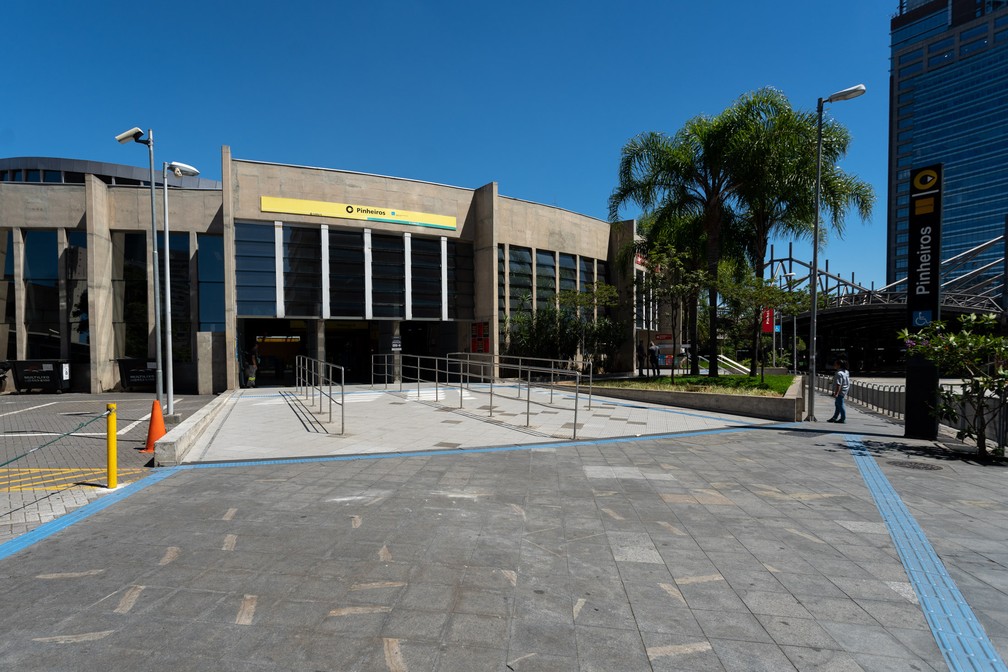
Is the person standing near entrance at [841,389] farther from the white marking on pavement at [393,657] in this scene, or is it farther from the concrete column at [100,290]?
the concrete column at [100,290]

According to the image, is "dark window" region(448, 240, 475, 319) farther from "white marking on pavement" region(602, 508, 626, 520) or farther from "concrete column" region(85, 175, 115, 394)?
"white marking on pavement" region(602, 508, 626, 520)

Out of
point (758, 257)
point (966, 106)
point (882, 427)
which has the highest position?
point (966, 106)

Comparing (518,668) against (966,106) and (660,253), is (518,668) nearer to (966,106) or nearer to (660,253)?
(660,253)

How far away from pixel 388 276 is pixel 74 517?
17725 mm

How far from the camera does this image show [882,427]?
12305 mm

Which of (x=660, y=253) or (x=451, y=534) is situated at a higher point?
(x=660, y=253)

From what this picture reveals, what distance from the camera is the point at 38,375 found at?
65.2 ft

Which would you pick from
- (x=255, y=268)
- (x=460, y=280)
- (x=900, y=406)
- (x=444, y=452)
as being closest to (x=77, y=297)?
(x=255, y=268)

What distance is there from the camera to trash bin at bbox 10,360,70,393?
19.8 m

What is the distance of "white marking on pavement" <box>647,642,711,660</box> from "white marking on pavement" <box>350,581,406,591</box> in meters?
1.82

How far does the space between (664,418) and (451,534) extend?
30.3ft

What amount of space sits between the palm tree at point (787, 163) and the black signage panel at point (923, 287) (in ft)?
22.0

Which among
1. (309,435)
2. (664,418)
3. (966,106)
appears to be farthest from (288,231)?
(966,106)

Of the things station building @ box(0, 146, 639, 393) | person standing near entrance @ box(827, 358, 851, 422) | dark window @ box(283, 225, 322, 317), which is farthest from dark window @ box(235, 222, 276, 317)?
person standing near entrance @ box(827, 358, 851, 422)
